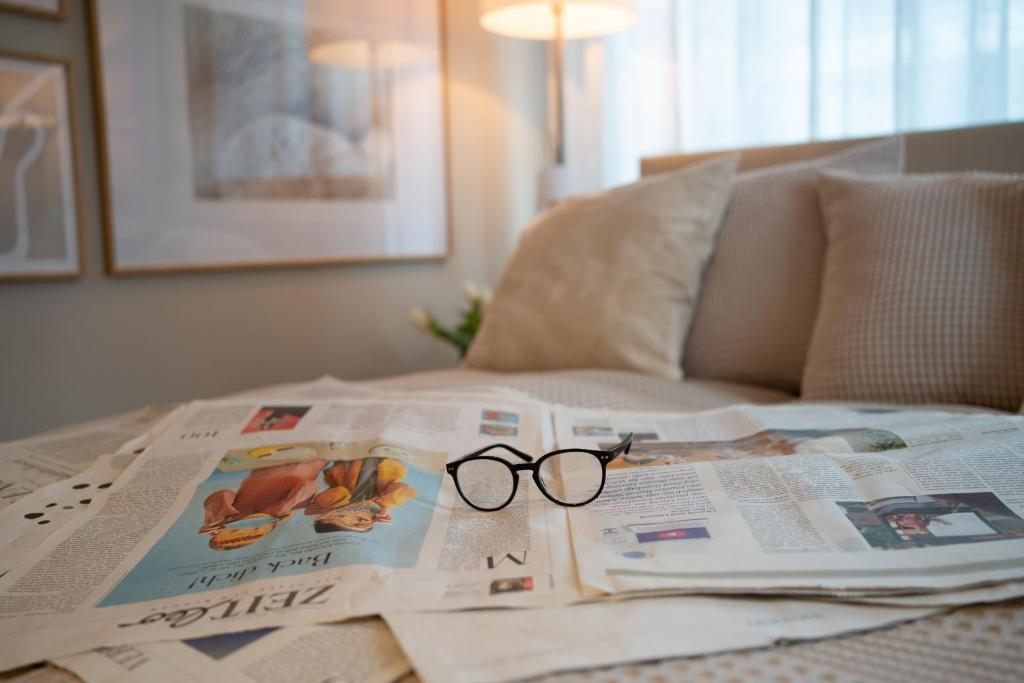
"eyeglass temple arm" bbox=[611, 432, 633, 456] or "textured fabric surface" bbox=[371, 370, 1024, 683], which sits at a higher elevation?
"eyeglass temple arm" bbox=[611, 432, 633, 456]

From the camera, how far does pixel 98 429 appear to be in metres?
1.06

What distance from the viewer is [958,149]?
149 centimetres

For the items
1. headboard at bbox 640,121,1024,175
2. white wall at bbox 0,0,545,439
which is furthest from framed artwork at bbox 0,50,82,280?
headboard at bbox 640,121,1024,175

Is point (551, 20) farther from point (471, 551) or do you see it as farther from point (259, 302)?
point (471, 551)

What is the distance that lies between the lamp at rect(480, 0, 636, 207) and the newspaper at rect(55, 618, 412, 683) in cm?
192

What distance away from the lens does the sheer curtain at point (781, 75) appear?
178 cm

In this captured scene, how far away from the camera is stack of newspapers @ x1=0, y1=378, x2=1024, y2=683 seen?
1.62ft

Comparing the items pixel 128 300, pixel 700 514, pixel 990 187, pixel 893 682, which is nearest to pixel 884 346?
pixel 990 187

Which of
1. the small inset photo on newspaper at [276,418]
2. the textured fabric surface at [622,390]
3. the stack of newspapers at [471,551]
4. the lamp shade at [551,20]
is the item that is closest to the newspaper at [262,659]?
the stack of newspapers at [471,551]

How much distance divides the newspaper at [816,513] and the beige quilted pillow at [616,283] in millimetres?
555

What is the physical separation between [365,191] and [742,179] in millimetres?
1217

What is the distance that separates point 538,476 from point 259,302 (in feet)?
5.37

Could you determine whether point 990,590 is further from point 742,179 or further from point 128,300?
point 128,300

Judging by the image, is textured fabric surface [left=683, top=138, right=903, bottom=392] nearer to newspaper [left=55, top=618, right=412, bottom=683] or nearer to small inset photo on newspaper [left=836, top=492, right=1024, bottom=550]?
small inset photo on newspaper [left=836, top=492, right=1024, bottom=550]
